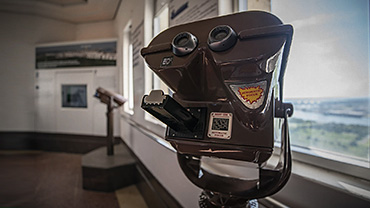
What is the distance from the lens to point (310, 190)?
24.1 inches

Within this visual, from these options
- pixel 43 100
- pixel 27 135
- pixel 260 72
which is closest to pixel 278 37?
pixel 260 72

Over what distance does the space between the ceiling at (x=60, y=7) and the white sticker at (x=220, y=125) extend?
229cm

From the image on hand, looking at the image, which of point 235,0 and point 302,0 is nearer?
point 302,0

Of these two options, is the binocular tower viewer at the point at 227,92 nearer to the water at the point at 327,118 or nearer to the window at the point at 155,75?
the water at the point at 327,118

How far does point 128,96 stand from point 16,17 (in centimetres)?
162

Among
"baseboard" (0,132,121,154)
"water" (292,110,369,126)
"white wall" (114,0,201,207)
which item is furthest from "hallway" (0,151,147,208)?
"water" (292,110,369,126)

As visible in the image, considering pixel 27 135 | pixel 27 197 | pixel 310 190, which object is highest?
pixel 310 190

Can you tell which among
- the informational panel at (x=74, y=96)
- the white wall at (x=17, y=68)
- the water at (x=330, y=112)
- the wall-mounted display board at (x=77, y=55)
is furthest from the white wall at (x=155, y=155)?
the informational panel at (x=74, y=96)

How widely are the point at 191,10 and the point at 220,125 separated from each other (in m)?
1.01

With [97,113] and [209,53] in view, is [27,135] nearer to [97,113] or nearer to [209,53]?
[97,113]

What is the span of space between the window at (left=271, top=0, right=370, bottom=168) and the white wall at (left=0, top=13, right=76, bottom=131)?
2.69 m

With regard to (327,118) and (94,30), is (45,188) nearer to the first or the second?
(327,118)

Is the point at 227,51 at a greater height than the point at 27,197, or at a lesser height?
greater

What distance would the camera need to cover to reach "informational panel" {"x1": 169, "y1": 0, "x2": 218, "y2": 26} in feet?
3.31
